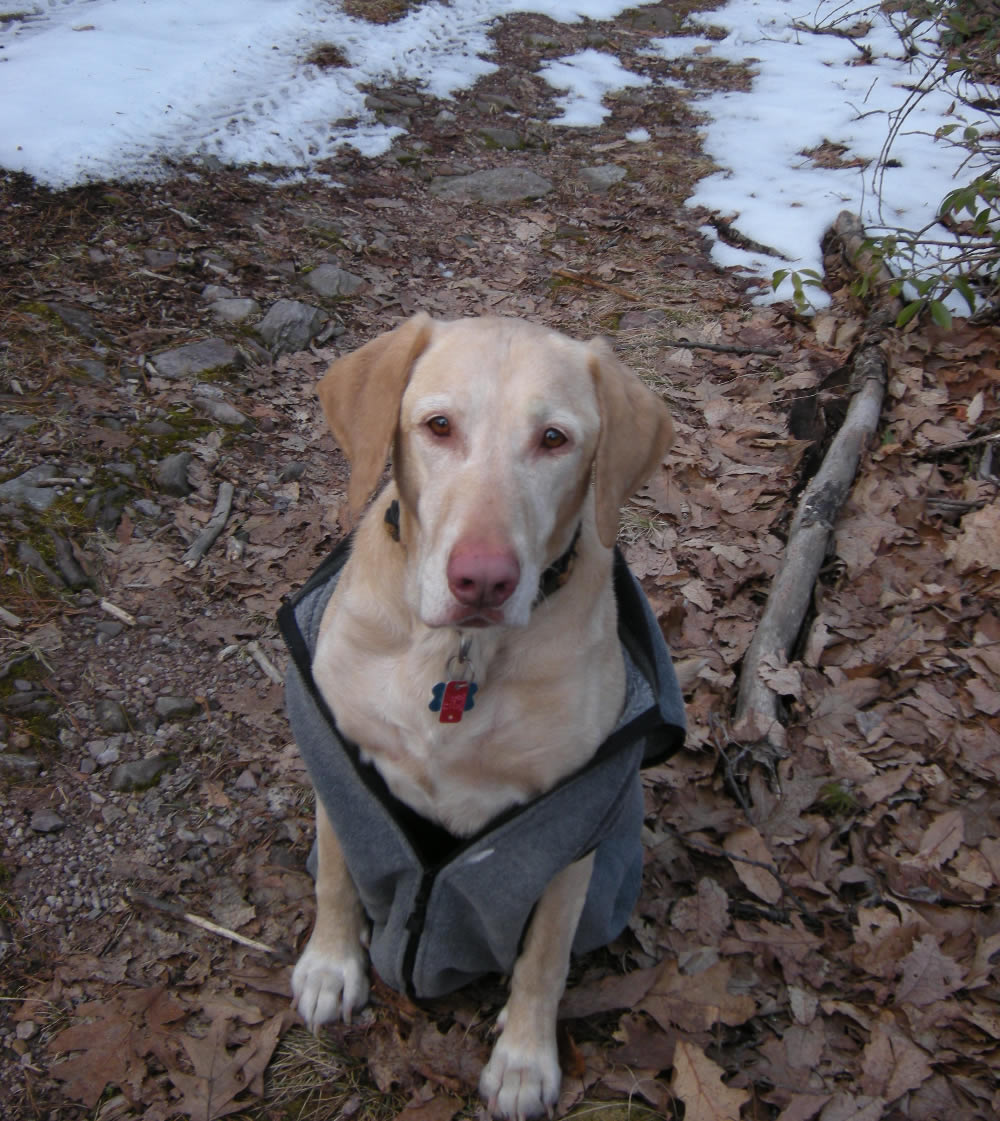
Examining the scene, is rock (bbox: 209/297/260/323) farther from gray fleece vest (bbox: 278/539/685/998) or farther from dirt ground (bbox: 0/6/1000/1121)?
gray fleece vest (bbox: 278/539/685/998)

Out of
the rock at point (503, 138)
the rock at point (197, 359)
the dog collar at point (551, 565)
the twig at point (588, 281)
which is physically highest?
the dog collar at point (551, 565)

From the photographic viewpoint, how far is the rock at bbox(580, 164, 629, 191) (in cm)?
755

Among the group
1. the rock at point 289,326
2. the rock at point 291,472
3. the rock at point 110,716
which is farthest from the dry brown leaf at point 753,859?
the rock at point 289,326

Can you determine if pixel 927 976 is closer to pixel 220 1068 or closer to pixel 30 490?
pixel 220 1068

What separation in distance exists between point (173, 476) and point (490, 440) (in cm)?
243

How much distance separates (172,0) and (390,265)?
3.96 metres

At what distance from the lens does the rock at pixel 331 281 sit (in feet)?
18.2

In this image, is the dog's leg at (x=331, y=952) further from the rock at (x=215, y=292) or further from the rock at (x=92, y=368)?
the rock at (x=215, y=292)

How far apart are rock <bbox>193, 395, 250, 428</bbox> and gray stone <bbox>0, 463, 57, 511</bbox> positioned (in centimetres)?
89

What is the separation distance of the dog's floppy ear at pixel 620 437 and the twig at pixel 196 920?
1772 mm

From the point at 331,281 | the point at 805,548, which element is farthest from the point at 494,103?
the point at 805,548

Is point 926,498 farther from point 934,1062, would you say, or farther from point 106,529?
point 106,529

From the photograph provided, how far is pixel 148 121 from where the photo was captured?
6113 mm

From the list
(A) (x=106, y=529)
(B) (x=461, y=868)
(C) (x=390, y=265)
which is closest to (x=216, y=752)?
(A) (x=106, y=529)
